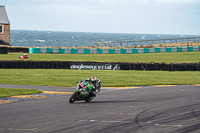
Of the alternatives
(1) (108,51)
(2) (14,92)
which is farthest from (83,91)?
(1) (108,51)

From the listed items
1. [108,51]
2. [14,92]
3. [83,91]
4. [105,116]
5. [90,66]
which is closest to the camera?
[105,116]

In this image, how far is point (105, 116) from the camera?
1199 centimetres

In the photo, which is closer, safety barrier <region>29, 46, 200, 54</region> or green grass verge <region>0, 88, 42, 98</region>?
green grass verge <region>0, 88, 42, 98</region>

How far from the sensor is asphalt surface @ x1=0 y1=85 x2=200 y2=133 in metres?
10.0

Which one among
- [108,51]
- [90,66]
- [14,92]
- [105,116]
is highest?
[108,51]

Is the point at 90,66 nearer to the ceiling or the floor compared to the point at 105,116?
nearer to the ceiling

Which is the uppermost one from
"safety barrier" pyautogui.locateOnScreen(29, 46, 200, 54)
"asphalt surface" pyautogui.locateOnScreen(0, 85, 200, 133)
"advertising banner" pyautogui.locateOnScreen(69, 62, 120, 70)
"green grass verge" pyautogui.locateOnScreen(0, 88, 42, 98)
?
"safety barrier" pyautogui.locateOnScreen(29, 46, 200, 54)

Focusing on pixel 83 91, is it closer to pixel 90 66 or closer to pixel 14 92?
pixel 14 92

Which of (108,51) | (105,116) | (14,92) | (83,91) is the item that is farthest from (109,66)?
(105,116)

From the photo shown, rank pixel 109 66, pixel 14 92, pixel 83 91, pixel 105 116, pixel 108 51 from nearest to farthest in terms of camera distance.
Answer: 1. pixel 105 116
2. pixel 83 91
3. pixel 14 92
4. pixel 109 66
5. pixel 108 51

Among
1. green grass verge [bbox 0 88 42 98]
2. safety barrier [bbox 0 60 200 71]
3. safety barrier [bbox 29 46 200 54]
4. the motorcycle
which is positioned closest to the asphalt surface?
the motorcycle

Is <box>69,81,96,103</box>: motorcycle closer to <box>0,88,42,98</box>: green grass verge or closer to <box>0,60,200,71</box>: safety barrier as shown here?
<box>0,88,42,98</box>: green grass verge

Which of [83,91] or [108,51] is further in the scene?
[108,51]

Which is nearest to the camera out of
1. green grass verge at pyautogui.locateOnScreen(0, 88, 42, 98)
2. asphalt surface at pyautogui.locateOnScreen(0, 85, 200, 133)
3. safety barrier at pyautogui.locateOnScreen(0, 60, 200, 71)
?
asphalt surface at pyautogui.locateOnScreen(0, 85, 200, 133)
